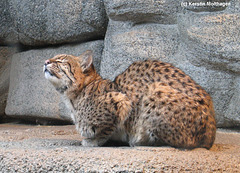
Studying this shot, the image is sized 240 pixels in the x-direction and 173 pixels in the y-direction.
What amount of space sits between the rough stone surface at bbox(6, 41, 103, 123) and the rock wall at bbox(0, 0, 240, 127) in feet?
0.05

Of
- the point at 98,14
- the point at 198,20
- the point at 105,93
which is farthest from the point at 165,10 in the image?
the point at 105,93

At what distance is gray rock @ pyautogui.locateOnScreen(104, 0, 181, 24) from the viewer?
Result: 5117mm

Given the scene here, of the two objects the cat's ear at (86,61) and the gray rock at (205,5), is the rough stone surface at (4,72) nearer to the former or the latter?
the cat's ear at (86,61)

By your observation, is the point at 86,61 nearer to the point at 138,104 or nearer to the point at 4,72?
the point at 138,104

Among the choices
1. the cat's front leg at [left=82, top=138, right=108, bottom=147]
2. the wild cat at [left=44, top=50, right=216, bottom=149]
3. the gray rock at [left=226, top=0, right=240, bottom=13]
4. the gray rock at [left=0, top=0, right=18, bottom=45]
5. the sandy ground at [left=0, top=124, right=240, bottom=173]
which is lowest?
the cat's front leg at [left=82, top=138, right=108, bottom=147]

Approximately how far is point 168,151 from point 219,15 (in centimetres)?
244

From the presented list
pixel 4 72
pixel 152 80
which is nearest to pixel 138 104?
pixel 152 80

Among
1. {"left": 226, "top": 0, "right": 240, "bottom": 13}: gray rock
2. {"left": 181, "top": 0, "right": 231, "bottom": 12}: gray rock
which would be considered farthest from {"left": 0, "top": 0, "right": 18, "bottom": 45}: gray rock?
{"left": 226, "top": 0, "right": 240, "bottom": 13}: gray rock

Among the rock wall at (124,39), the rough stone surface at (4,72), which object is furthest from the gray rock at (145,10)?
the rough stone surface at (4,72)

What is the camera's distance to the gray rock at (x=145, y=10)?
5.12 m

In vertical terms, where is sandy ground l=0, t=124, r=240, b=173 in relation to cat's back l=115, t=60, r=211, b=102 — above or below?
below

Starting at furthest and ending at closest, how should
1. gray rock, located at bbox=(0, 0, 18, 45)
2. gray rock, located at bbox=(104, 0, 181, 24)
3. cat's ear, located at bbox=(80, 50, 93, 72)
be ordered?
gray rock, located at bbox=(0, 0, 18, 45)
gray rock, located at bbox=(104, 0, 181, 24)
cat's ear, located at bbox=(80, 50, 93, 72)

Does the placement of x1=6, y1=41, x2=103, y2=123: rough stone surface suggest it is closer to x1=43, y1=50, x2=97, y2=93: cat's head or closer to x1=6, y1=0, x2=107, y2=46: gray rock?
x1=6, y1=0, x2=107, y2=46: gray rock

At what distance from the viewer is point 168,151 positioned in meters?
3.21
